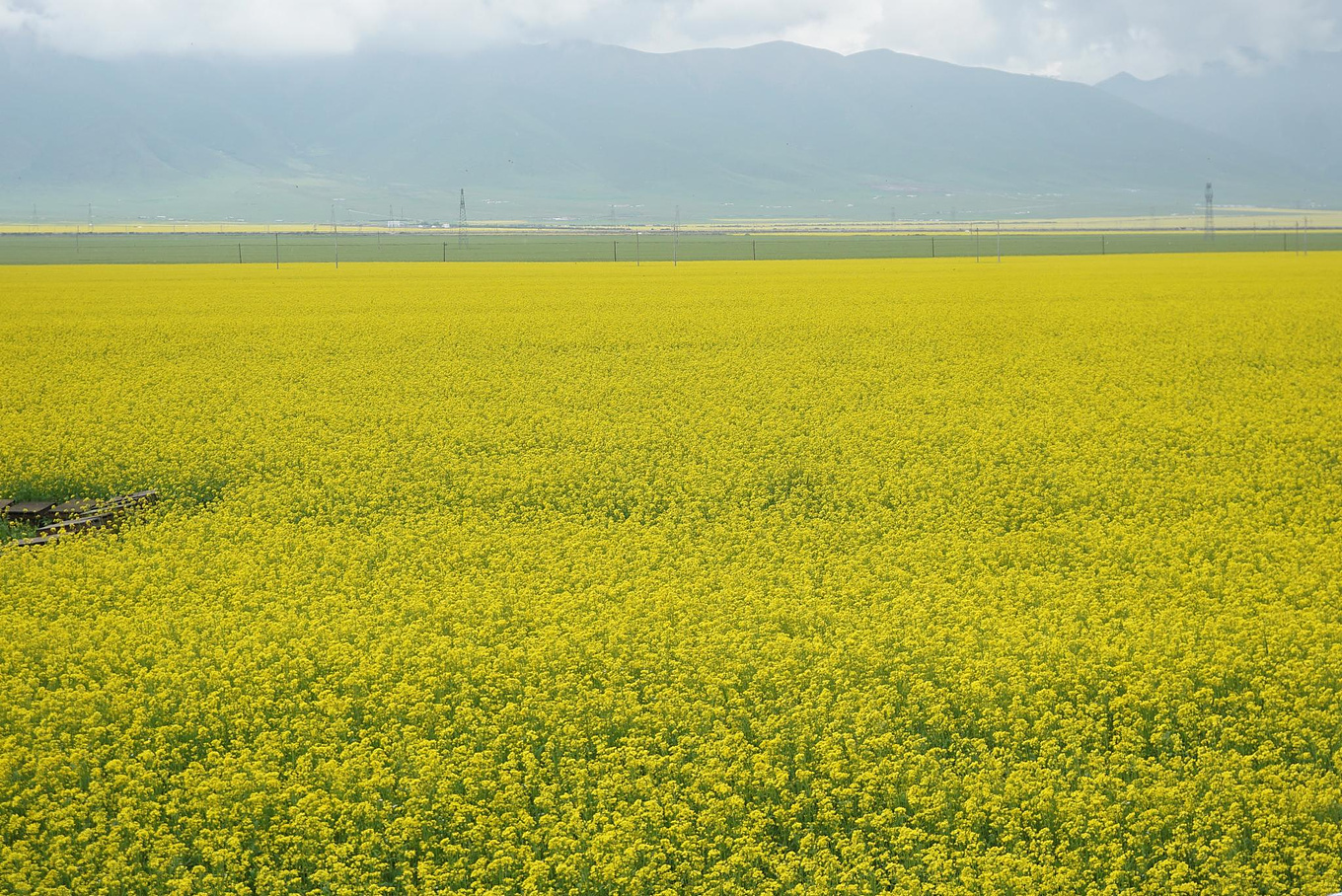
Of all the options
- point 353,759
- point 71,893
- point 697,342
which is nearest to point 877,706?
point 353,759

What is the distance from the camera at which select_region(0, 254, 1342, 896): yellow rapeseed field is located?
6754 millimetres

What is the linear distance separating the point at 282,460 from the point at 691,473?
5423 mm

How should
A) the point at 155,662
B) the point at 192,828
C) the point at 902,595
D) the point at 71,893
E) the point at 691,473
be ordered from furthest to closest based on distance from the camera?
the point at 691,473, the point at 902,595, the point at 155,662, the point at 192,828, the point at 71,893

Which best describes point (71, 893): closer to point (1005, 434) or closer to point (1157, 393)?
point (1005, 434)

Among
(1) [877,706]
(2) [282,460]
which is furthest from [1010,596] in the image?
(2) [282,460]

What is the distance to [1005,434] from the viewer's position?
Result: 16719 mm

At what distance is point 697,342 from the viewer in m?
28.6

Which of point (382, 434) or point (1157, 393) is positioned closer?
point (382, 434)

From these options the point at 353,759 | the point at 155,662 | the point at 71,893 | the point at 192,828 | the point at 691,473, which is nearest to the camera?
the point at 71,893

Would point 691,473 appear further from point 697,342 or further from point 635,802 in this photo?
point 697,342

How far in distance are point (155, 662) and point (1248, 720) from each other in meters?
7.55

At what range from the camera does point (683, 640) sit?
9.34 m

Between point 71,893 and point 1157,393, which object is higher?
point 1157,393

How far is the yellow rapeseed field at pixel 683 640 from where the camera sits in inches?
266
